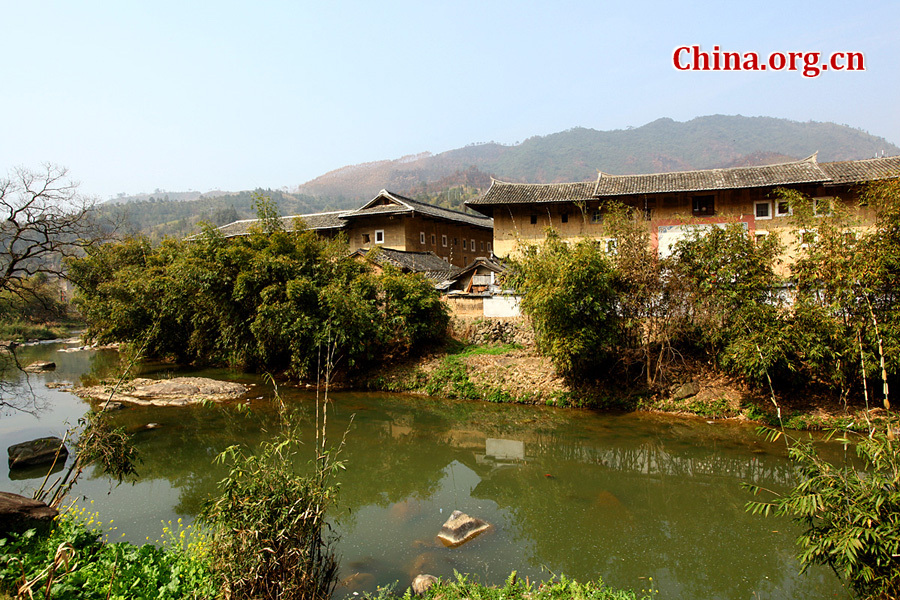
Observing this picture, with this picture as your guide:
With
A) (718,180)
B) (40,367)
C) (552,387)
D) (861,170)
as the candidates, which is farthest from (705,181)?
(40,367)

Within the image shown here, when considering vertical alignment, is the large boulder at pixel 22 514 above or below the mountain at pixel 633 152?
below

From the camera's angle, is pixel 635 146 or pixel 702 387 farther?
pixel 635 146

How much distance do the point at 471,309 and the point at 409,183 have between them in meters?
121

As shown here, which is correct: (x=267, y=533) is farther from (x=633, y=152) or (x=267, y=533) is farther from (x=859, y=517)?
(x=633, y=152)

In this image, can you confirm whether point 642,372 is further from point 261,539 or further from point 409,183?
point 409,183

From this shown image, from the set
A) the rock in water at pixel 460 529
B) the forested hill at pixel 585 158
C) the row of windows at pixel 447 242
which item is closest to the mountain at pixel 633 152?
the forested hill at pixel 585 158

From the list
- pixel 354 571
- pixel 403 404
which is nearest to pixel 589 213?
pixel 403 404

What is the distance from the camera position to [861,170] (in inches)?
700

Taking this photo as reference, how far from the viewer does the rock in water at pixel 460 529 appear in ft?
21.7

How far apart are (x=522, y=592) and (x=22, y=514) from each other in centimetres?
529

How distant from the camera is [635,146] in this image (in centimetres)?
14088

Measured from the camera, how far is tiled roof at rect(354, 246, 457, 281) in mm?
20484

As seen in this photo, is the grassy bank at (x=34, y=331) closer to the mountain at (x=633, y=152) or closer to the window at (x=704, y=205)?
the window at (x=704, y=205)

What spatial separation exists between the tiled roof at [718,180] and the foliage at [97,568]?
59.8 feet
